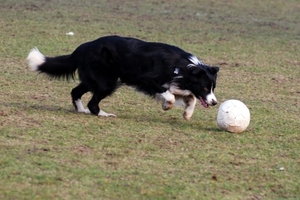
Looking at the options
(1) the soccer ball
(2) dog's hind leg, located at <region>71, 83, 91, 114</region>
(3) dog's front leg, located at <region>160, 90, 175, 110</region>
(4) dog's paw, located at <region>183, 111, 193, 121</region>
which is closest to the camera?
(1) the soccer ball

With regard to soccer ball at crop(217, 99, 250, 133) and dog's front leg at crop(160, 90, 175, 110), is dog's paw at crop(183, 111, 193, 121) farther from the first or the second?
soccer ball at crop(217, 99, 250, 133)

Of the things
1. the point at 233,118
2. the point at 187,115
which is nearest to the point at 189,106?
the point at 187,115

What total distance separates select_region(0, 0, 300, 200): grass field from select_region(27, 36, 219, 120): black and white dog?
32 centimetres

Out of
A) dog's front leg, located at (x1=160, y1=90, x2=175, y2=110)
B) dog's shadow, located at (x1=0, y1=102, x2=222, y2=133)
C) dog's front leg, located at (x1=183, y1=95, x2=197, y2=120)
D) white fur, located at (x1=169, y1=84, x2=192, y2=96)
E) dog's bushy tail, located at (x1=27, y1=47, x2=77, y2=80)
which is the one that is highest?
dog's bushy tail, located at (x1=27, y1=47, x2=77, y2=80)

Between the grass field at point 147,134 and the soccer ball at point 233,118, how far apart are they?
3.7 inches

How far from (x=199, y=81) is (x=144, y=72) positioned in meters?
0.69

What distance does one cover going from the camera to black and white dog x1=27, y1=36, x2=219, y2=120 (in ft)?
27.9

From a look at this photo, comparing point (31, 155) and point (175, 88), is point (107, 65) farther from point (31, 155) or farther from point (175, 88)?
point (31, 155)

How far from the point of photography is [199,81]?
8.49 meters

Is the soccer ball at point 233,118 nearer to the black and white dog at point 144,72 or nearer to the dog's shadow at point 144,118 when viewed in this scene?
the dog's shadow at point 144,118

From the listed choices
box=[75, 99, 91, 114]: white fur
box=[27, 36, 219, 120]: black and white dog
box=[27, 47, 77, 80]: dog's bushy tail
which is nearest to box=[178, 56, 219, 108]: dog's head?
box=[27, 36, 219, 120]: black and white dog

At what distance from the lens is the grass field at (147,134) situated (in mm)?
6199

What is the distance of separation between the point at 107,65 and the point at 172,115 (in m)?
1.14

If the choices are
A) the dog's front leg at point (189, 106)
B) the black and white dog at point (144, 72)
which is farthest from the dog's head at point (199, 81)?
the dog's front leg at point (189, 106)
